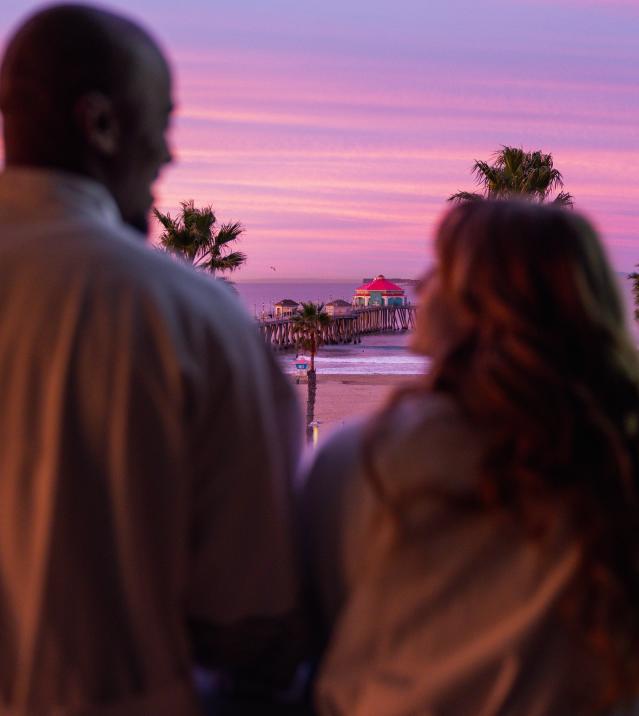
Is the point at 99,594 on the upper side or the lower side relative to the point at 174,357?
lower

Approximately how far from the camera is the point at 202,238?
91.0ft

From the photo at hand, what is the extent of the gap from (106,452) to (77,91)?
47 cm

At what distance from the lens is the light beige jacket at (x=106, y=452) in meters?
1.24

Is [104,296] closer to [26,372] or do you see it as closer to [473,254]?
[26,372]

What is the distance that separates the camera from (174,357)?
1234mm

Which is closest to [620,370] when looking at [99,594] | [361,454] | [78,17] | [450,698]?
[361,454]

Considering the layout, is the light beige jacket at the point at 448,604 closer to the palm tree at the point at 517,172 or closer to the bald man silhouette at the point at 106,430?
the bald man silhouette at the point at 106,430

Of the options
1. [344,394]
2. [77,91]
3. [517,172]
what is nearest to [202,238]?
[517,172]

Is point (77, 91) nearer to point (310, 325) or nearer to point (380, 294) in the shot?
point (310, 325)

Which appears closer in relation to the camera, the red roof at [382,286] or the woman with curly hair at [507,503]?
the woman with curly hair at [507,503]

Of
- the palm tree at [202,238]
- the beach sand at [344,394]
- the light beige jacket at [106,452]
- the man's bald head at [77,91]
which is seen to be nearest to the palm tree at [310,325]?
the beach sand at [344,394]

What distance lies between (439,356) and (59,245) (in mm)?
500

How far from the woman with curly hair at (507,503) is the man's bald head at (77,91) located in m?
0.47

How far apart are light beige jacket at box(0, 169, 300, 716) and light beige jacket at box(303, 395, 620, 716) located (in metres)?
0.20
